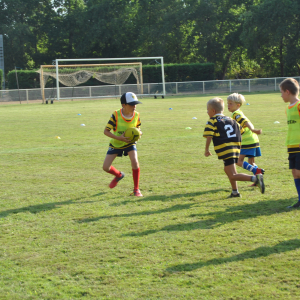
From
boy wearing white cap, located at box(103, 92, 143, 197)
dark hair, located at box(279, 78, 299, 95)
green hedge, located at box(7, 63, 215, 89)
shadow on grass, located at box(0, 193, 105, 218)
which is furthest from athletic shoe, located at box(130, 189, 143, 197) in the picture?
green hedge, located at box(7, 63, 215, 89)

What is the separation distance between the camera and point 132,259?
144 inches

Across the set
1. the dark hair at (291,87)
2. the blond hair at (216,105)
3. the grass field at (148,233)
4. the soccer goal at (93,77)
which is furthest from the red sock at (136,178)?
the soccer goal at (93,77)

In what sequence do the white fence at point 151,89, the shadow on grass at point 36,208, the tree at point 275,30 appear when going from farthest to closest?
the tree at point 275,30, the white fence at point 151,89, the shadow on grass at point 36,208

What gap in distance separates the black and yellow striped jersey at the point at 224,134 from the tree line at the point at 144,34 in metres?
45.4

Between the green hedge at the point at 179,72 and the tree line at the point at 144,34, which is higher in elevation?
the tree line at the point at 144,34

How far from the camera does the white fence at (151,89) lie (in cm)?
3431

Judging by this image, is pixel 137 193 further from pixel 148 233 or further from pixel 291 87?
pixel 291 87

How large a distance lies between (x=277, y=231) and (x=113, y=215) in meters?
1.91

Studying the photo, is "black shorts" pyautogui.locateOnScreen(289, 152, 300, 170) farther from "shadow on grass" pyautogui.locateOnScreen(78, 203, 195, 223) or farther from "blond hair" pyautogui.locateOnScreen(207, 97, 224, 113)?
"shadow on grass" pyautogui.locateOnScreen(78, 203, 195, 223)

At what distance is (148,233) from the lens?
4340 millimetres

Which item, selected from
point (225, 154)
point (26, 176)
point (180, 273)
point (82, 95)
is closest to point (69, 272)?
point (180, 273)

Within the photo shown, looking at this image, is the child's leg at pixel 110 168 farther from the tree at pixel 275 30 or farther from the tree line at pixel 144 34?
the tree line at pixel 144 34

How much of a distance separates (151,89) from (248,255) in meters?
34.3

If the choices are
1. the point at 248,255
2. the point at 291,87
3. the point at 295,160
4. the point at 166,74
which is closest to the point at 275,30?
the point at 166,74
